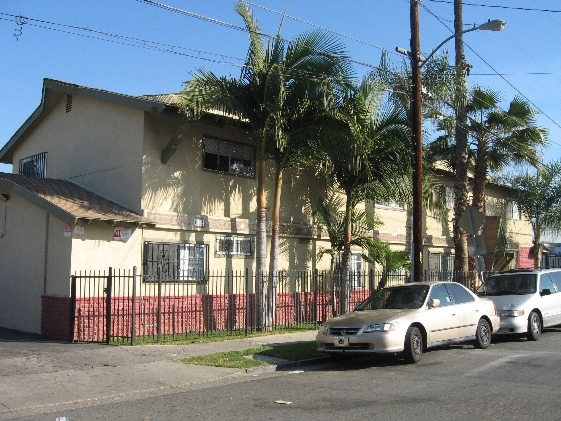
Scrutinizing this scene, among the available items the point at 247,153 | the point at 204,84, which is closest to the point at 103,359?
the point at 204,84

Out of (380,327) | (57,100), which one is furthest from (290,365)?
(57,100)

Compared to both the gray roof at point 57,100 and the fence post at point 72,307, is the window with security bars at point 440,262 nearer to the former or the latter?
the gray roof at point 57,100

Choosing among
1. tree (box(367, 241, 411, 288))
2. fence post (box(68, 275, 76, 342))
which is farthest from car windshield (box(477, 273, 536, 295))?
fence post (box(68, 275, 76, 342))

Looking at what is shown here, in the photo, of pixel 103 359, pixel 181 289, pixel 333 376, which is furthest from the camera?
pixel 181 289

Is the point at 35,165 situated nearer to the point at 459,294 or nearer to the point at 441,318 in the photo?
the point at 459,294

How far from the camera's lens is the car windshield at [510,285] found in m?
15.9

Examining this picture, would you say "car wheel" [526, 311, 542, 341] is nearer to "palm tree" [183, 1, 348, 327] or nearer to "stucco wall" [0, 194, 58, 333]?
"palm tree" [183, 1, 348, 327]

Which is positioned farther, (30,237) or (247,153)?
(247,153)

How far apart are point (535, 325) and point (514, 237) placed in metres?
17.0

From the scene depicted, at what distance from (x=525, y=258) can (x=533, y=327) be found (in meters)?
18.3

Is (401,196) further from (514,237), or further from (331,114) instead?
(514,237)

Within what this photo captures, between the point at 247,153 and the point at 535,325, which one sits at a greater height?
the point at 247,153

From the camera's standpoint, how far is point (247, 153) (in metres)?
18.4

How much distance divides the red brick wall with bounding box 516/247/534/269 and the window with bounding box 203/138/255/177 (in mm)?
18288
